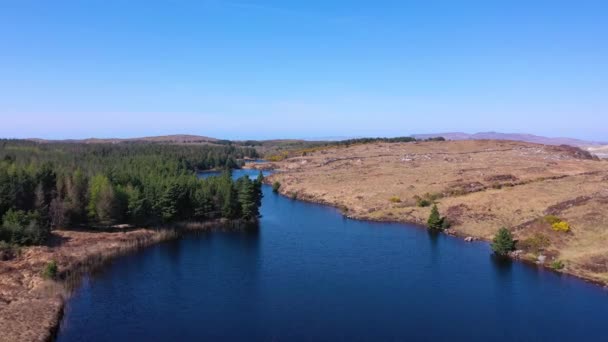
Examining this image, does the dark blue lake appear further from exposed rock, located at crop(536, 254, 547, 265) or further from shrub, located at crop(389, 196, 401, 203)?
shrub, located at crop(389, 196, 401, 203)

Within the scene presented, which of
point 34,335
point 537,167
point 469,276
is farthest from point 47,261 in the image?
point 537,167

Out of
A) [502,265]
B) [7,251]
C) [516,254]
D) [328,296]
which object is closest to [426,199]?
[516,254]

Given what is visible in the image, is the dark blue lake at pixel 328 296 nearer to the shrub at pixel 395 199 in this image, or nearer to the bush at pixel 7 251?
the bush at pixel 7 251

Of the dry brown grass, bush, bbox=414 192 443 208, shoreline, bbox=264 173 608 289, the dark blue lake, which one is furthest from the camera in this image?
bush, bbox=414 192 443 208

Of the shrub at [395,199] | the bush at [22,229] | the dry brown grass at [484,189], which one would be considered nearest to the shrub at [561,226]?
the dry brown grass at [484,189]

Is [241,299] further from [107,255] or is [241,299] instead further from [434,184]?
[434,184]

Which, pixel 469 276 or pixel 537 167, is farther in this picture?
pixel 537 167

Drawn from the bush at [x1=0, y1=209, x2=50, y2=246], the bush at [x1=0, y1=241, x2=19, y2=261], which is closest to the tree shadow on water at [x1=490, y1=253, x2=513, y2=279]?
the bush at [x1=0, y1=209, x2=50, y2=246]

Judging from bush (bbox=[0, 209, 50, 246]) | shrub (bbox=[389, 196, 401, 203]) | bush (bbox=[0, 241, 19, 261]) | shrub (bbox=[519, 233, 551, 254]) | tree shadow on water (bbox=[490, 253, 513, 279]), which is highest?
bush (bbox=[0, 209, 50, 246])
